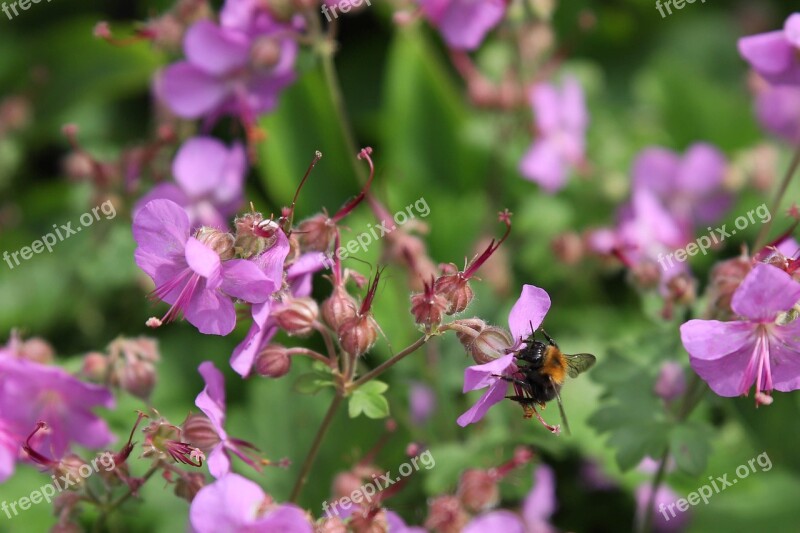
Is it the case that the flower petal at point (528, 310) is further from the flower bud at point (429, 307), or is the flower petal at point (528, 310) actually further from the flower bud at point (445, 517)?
the flower bud at point (445, 517)

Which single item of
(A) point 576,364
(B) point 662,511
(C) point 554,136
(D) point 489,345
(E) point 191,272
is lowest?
(B) point 662,511

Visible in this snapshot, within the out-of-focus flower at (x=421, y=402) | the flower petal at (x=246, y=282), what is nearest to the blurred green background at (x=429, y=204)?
the out-of-focus flower at (x=421, y=402)

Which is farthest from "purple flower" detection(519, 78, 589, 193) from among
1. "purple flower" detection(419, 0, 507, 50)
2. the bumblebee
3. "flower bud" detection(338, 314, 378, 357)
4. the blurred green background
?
"flower bud" detection(338, 314, 378, 357)

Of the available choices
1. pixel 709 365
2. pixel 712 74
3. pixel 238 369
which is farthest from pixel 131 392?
pixel 712 74

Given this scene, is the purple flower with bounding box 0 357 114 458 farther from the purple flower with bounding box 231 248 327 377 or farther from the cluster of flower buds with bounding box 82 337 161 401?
the purple flower with bounding box 231 248 327 377

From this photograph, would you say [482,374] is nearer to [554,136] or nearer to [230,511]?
[230,511]

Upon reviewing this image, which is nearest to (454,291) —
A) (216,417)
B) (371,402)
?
(371,402)

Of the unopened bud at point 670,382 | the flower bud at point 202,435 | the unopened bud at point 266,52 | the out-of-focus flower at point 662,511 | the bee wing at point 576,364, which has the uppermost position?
the unopened bud at point 266,52
